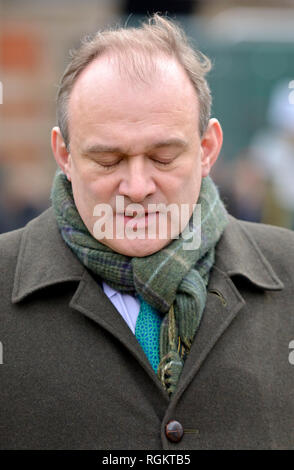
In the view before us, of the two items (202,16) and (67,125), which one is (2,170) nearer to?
(202,16)

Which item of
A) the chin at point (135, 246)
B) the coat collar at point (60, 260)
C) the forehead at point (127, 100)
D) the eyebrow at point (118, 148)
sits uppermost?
the forehead at point (127, 100)

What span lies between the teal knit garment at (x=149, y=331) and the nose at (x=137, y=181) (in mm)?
408

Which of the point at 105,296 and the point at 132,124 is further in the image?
the point at 105,296

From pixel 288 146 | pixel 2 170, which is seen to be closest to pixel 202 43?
pixel 288 146

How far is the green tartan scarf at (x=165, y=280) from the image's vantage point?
2.66 metres

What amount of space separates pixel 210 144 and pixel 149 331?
0.74m

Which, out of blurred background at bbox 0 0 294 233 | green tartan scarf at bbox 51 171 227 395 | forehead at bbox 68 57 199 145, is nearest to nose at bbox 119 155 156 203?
forehead at bbox 68 57 199 145

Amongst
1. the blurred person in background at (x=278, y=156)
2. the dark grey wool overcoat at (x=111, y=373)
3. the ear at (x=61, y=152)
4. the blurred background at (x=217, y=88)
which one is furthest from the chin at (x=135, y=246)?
the blurred person in background at (x=278, y=156)

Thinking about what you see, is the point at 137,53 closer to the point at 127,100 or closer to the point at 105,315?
the point at 127,100

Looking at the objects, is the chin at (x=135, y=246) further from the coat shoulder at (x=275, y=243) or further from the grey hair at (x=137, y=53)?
the coat shoulder at (x=275, y=243)

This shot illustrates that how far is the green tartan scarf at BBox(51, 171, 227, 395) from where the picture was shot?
2664mm

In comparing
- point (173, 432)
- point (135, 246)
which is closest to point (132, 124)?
point (135, 246)

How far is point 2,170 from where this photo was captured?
7805mm

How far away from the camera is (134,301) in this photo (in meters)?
2.79
